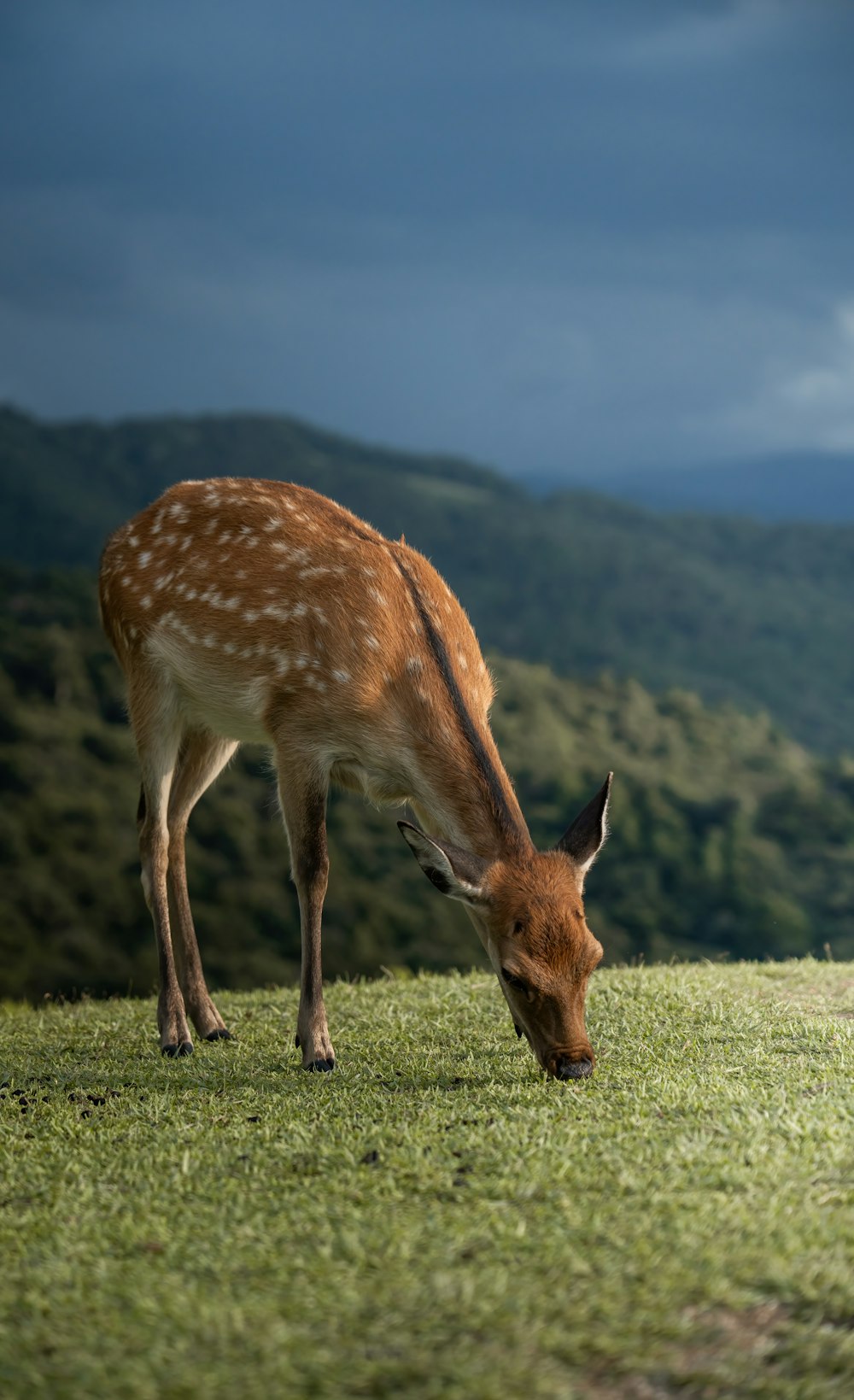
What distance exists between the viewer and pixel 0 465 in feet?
291

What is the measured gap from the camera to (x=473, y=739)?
5.67m

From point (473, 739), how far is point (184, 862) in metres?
1.86

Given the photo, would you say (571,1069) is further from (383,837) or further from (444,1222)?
(383,837)

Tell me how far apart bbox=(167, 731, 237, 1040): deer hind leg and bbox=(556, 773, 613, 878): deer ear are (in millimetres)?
2077

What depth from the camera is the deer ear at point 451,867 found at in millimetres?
4996

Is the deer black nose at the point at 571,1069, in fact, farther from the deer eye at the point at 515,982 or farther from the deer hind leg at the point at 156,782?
the deer hind leg at the point at 156,782

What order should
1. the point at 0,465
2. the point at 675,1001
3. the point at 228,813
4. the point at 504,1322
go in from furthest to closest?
the point at 0,465, the point at 228,813, the point at 675,1001, the point at 504,1322

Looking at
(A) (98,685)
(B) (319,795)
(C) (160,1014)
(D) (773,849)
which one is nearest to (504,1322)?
(B) (319,795)

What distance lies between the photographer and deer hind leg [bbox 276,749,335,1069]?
5.80m

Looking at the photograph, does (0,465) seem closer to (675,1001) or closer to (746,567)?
(746,567)

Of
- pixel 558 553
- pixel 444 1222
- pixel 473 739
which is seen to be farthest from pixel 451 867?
pixel 558 553

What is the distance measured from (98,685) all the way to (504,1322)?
2063 inches

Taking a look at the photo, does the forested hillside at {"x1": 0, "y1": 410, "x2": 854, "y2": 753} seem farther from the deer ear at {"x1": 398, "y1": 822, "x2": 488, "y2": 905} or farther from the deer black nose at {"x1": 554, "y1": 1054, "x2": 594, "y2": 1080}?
the deer black nose at {"x1": 554, "y1": 1054, "x2": 594, "y2": 1080}

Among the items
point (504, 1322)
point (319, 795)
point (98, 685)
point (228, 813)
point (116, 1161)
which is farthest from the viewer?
point (98, 685)
